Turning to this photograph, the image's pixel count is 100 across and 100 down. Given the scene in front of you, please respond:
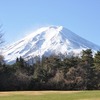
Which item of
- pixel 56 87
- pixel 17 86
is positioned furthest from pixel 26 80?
pixel 56 87

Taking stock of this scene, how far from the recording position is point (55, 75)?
259 feet

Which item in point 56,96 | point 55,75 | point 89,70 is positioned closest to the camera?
point 56,96

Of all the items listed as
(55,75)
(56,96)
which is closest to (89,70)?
(55,75)

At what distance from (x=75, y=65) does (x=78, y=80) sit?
4.65 m

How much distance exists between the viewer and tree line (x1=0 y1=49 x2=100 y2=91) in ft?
248

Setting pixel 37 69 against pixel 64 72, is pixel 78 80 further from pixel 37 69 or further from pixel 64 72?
pixel 37 69

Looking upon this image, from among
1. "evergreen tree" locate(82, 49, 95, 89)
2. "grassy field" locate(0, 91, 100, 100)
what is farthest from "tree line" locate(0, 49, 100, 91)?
"grassy field" locate(0, 91, 100, 100)

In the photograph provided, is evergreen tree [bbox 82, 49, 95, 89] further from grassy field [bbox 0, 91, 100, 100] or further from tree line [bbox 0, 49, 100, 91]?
grassy field [bbox 0, 91, 100, 100]

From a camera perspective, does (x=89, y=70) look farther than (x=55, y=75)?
Yes

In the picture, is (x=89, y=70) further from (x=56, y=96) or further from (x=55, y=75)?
(x=56, y=96)

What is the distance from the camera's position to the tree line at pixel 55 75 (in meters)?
75.7

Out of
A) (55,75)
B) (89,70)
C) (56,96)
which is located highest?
(89,70)

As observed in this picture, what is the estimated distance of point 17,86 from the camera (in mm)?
75312

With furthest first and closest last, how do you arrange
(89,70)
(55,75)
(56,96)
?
(89,70)
(55,75)
(56,96)
